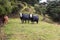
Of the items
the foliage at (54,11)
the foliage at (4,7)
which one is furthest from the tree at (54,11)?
the foliage at (4,7)

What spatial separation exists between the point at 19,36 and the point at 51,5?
50.2 ft

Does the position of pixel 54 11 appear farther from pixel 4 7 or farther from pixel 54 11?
pixel 4 7

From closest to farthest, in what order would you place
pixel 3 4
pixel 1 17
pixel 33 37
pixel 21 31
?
pixel 33 37, pixel 21 31, pixel 3 4, pixel 1 17

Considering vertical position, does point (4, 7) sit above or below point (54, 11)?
above

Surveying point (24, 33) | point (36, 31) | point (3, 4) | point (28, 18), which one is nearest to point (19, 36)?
point (24, 33)

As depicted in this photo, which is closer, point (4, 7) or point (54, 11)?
point (4, 7)

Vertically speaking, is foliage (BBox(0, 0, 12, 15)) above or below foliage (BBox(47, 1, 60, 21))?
above

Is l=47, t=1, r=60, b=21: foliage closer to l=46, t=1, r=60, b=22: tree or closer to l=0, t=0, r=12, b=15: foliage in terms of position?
l=46, t=1, r=60, b=22: tree

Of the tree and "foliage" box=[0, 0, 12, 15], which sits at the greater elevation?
"foliage" box=[0, 0, 12, 15]

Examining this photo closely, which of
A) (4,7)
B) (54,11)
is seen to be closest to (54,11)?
(54,11)

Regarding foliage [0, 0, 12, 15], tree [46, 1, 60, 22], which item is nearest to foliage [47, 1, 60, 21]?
tree [46, 1, 60, 22]

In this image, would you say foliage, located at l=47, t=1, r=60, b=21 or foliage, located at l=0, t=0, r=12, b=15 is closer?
foliage, located at l=0, t=0, r=12, b=15

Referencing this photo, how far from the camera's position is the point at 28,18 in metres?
17.3

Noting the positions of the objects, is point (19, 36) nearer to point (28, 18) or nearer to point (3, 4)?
point (3, 4)
